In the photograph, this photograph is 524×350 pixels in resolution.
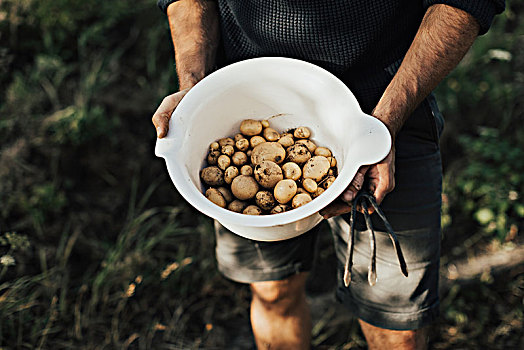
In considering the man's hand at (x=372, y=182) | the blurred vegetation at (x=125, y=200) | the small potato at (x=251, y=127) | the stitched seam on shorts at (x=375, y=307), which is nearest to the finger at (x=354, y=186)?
the man's hand at (x=372, y=182)

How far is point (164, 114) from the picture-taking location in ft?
3.48

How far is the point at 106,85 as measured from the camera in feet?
7.73

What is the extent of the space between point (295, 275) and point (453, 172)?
1055 mm

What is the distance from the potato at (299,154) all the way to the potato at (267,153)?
2cm

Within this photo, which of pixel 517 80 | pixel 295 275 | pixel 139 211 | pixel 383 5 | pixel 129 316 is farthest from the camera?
pixel 517 80

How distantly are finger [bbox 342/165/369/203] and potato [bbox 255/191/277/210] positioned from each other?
0.64 feet

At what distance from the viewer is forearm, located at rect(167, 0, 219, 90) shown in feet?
4.07

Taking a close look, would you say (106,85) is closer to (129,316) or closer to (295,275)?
(129,316)

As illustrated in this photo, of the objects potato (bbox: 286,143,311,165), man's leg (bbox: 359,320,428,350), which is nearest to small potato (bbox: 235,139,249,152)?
potato (bbox: 286,143,311,165)

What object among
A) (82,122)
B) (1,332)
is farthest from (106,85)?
(1,332)

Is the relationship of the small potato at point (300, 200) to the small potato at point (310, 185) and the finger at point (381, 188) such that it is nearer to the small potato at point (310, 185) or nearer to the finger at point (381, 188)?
the small potato at point (310, 185)

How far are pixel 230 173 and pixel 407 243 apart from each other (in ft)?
1.63

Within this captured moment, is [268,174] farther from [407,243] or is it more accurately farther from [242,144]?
[407,243]

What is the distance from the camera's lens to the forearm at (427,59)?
3.43 ft
